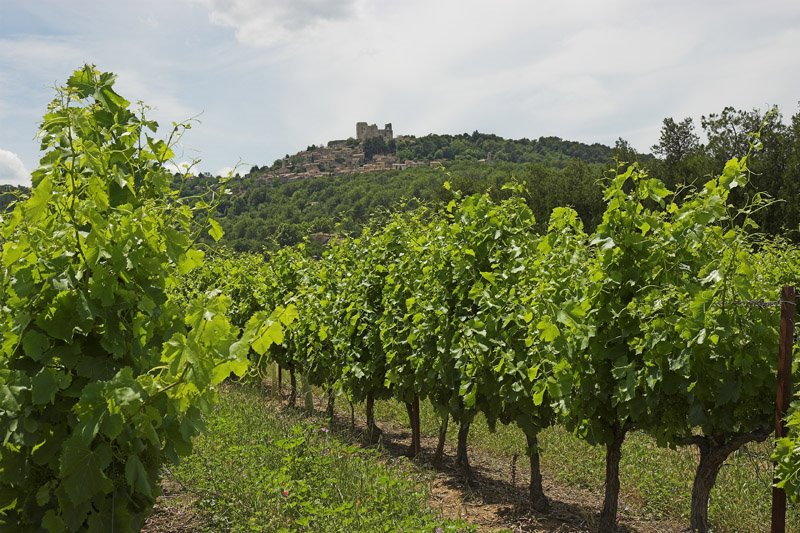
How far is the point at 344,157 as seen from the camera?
5143 inches

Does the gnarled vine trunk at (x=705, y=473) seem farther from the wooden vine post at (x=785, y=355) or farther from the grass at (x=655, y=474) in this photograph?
the wooden vine post at (x=785, y=355)

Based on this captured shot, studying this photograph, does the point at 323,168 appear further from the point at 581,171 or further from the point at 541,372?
the point at 541,372

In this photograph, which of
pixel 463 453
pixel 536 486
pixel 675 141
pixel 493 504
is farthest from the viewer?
pixel 675 141

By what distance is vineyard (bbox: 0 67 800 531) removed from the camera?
110 inches

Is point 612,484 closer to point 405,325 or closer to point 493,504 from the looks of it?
point 493,504

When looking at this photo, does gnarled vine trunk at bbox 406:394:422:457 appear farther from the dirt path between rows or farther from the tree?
the tree

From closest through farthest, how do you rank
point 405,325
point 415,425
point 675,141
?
point 405,325
point 415,425
point 675,141

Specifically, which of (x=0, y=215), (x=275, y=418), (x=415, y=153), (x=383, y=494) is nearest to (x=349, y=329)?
(x=275, y=418)

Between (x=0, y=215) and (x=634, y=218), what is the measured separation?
4.18 m

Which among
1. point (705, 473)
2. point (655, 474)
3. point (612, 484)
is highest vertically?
point (705, 473)

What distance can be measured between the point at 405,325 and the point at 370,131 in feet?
466

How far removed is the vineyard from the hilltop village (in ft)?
333

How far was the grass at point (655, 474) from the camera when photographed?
615cm

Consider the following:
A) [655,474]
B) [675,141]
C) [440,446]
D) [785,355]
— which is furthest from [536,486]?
[675,141]
